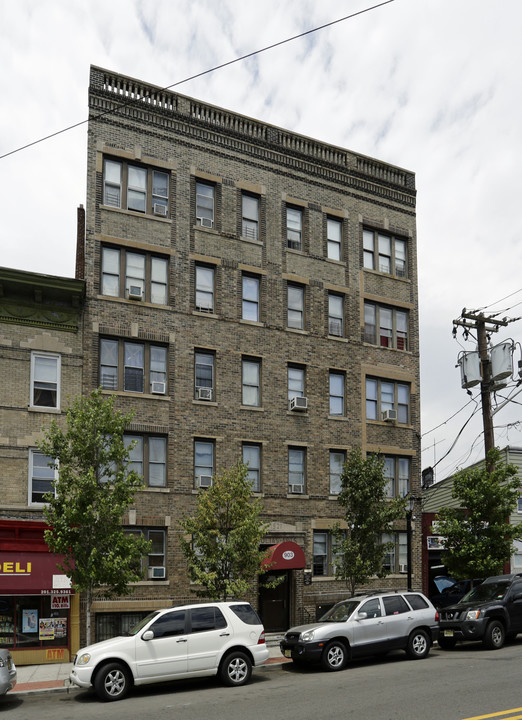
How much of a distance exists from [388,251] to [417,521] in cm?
1044

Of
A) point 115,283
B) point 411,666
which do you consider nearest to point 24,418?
point 115,283

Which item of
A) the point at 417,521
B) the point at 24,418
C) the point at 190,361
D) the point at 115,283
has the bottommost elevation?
the point at 417,521

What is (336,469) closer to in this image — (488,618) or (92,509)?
(488,618)

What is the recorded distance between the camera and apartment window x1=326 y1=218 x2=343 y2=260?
97.3ft

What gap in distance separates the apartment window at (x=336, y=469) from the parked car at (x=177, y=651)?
11200 mm

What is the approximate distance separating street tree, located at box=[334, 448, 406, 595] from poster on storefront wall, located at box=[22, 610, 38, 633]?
29.0 feet

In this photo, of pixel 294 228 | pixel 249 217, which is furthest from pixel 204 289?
pixel 294 228

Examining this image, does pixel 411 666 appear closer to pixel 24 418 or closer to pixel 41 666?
pixel 41 666

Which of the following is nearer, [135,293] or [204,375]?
[135,293]

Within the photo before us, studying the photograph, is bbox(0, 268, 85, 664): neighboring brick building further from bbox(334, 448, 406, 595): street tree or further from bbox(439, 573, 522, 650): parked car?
bbox(439, 573, 522, 650): parked car

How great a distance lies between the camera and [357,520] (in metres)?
24.3

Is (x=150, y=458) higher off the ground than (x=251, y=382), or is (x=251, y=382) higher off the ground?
(x=251, y=382)

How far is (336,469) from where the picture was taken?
2809 cm

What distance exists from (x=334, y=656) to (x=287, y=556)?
764 centimetres
